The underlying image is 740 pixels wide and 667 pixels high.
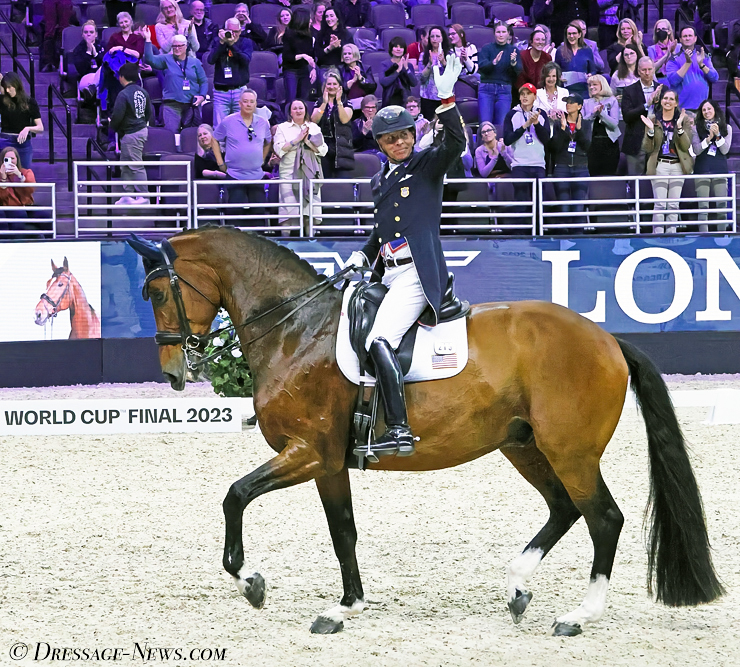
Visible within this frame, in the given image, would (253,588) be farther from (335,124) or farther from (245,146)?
(335,124)

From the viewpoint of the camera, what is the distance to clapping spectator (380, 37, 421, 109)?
1433cm

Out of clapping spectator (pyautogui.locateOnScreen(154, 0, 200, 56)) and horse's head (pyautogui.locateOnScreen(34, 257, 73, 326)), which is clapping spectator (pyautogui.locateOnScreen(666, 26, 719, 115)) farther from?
horse's head (pyautogui.locateOnScreen(34, 257, 73, 326))

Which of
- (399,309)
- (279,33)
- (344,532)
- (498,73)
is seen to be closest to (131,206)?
(279,33)

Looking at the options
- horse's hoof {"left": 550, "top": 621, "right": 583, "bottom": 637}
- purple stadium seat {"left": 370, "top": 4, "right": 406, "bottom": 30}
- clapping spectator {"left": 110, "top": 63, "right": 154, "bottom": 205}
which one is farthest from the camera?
purple stadium seat {"left": 370, "top": 4, "right": 406, "bottom": 30}

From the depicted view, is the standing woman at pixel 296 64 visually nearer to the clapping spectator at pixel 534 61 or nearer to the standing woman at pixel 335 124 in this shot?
the standing woman at pixel 335 124

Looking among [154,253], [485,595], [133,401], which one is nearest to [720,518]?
[485,595]

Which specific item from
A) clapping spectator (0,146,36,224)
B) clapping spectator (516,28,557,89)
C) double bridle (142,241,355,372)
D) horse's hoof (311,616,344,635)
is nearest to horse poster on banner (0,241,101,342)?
clapping spectator (0,146,36,224)

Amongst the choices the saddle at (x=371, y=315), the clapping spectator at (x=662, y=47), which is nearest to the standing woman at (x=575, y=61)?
the clapping spectator at (x=662, y=47)

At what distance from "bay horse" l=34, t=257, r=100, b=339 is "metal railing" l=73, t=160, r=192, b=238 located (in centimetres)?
57

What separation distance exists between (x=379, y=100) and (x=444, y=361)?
9.94 m

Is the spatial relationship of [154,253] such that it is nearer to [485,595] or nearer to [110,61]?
[485,595]

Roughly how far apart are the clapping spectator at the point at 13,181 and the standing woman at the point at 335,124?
361 centimetres

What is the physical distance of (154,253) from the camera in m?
5.35

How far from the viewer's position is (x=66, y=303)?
1299 centimetres
